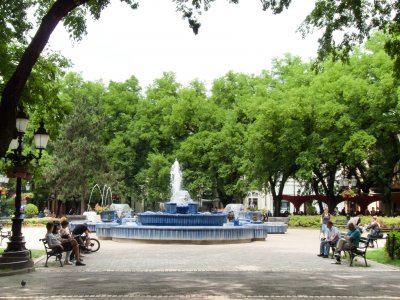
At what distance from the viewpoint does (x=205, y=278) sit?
39.7 ft

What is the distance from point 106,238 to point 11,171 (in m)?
10.8

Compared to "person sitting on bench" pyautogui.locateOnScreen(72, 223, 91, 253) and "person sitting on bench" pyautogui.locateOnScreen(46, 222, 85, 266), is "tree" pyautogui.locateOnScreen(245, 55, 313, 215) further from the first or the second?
"person sitting on bench" pyautogui.locateOnScreen(46, 222, 85, 266)

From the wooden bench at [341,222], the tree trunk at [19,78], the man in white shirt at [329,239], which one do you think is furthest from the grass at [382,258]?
the wooden bench at [341,222]

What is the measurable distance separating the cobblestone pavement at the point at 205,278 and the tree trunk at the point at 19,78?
3187mm

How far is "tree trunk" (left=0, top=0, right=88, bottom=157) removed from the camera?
872cm

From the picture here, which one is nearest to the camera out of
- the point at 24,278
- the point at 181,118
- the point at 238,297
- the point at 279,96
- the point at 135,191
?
the point at 238,297

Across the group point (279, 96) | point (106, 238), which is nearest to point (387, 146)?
point (279, 96)

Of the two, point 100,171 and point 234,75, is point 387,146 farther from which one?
point 100,171

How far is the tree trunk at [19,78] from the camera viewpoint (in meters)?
8.72

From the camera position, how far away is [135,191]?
56.2m

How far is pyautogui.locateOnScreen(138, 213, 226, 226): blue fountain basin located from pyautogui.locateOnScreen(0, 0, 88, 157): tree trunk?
16459 millimetres

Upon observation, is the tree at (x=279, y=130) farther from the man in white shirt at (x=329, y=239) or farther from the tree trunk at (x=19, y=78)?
the tree trunk at (x=19, y=78)

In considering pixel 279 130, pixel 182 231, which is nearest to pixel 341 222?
pixel 279 130

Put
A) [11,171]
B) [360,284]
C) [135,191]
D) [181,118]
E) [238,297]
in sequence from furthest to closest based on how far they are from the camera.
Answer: [135,191] < [181,118] < [11,171] < [360,284] < [238,297]
